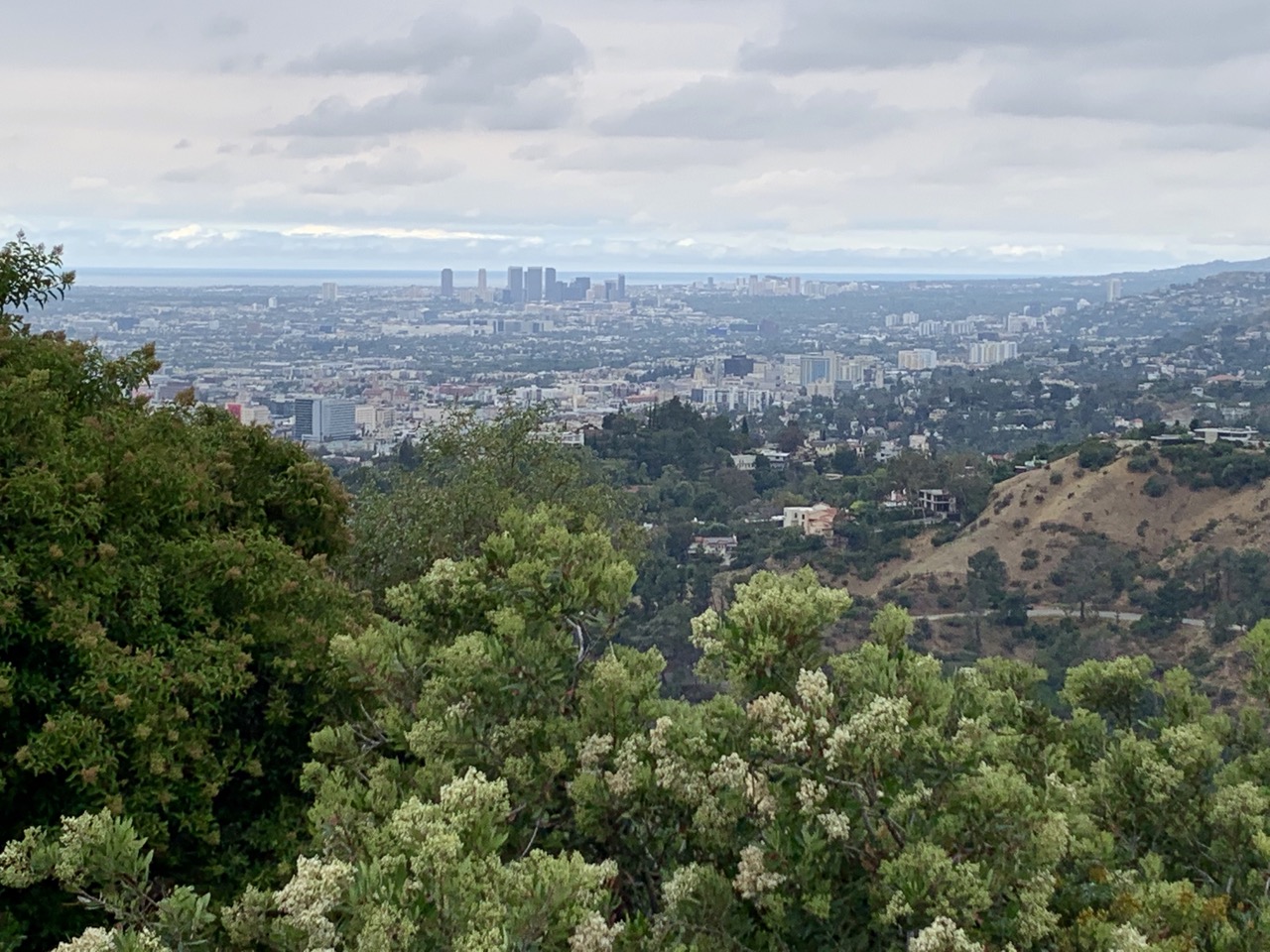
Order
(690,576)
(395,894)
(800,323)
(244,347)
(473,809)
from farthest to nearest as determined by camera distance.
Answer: (800,323) < (244,347) < (690,576) < (473,809) < (395,894)

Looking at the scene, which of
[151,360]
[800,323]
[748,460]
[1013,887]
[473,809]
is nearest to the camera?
[473,809]

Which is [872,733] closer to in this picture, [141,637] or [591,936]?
[591,936]

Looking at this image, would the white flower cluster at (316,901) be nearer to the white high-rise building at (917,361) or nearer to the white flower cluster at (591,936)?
the white flower cluster at (591,936)

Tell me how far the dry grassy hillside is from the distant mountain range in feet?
395

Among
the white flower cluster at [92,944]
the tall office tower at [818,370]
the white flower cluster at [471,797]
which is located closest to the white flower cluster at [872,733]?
the white flower cluster at [471,797]

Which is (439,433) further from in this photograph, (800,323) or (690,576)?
(800,323)

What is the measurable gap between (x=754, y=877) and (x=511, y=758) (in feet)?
3.34

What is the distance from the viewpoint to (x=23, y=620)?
5.61m

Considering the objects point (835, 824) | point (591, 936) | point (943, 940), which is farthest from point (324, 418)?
point (943, 940)

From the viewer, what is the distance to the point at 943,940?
3.58 meters

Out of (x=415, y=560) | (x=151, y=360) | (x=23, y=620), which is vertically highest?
(x=151, y=360)

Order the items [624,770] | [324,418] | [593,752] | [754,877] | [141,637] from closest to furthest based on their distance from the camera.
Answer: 1. [754,877]
2. [624,770]
3. [593,752]
4. [141,637]
5. [324,418]

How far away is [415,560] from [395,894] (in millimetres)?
7086

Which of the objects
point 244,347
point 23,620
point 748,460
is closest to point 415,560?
point 23,620
